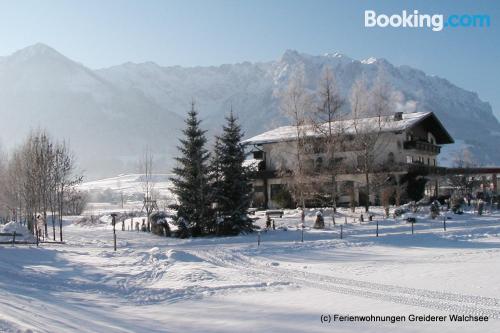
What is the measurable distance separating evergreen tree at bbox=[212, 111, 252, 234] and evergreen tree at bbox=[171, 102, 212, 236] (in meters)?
0.81

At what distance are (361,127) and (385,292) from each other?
32.9 metres

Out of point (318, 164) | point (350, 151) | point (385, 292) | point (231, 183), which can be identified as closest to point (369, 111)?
point (350, 151)

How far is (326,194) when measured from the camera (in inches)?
1774

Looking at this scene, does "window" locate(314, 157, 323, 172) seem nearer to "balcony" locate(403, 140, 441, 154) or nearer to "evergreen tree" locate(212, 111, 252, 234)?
"evergreen tree" locate(212, 111, 252, 234)

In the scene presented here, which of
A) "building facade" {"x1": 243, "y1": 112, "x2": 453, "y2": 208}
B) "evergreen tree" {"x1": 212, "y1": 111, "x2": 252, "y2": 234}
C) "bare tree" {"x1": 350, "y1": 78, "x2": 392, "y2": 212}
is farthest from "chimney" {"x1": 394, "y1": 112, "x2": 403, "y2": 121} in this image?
"evergreen tree" {"x1": 212, "y1": 111, "x2": 252, "y2": 234}

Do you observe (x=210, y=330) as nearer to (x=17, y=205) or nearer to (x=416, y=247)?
(x=416, y=247)

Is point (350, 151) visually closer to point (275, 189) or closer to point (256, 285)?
point (275, 189)

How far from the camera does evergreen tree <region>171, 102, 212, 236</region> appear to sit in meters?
32.8

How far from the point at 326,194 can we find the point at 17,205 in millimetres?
30717

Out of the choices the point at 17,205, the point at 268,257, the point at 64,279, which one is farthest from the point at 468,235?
the point at 17,205

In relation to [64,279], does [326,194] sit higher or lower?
higher

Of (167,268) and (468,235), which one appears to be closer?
(167,268)

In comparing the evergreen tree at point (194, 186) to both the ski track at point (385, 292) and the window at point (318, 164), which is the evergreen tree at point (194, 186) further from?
the window at point (318, 164)

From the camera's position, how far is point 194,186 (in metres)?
32.8
